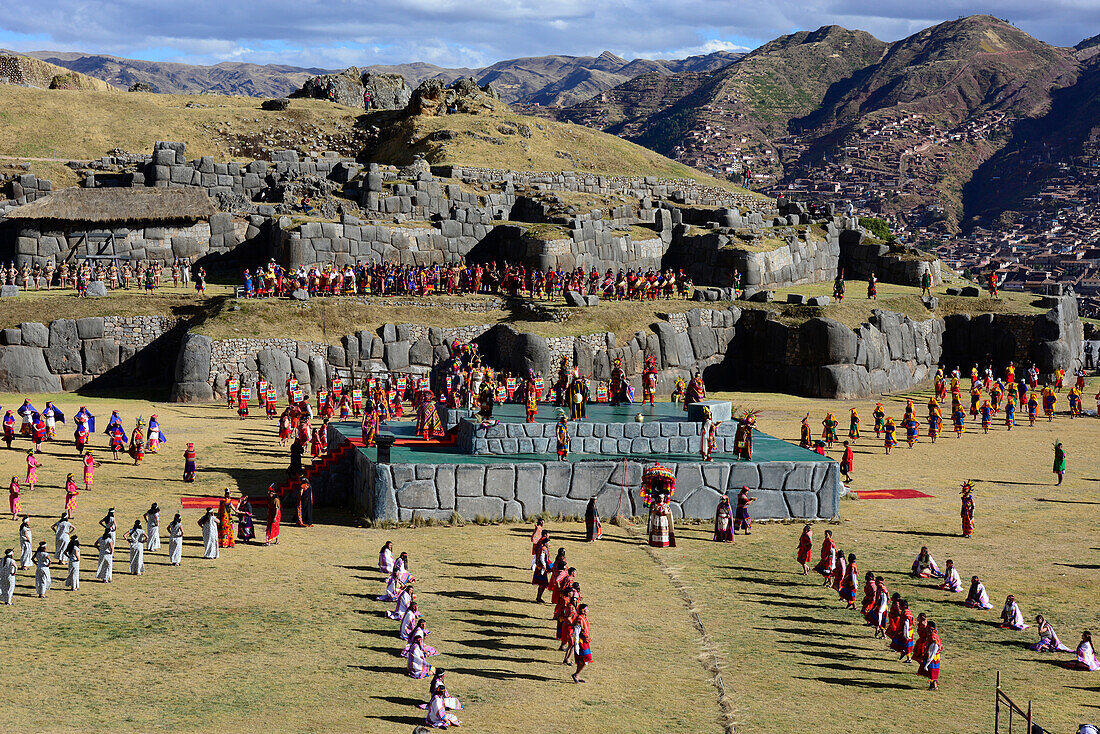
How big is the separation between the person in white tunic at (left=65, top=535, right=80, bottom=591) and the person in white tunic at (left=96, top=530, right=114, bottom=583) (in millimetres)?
591

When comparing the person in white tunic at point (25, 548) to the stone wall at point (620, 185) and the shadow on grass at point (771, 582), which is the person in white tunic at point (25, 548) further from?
the stone wall at point (620, 185)

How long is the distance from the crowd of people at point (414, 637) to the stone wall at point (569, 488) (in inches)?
114

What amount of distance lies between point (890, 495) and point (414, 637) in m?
18.0

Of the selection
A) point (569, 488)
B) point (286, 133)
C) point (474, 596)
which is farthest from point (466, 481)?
point (286, 133)

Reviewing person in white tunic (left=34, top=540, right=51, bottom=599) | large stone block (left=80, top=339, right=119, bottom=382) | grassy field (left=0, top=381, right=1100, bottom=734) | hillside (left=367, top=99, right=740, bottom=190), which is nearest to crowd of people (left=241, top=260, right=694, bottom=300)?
large stone block (left=80, top=339, right=119, bottom=382)

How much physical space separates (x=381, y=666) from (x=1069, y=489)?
73.4 feet

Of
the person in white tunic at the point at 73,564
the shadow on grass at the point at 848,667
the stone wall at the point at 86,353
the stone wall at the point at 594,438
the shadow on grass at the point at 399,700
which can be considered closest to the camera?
the shadow on grass at the point at 399,700

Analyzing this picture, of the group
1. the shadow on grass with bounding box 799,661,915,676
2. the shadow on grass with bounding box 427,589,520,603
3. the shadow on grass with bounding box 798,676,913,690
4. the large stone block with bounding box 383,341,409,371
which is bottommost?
the shadow on grass with bounding box 798,676,913,690

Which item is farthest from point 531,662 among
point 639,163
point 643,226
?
point 639,163

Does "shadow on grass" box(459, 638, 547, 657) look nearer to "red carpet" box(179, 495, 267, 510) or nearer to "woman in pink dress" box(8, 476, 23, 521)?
"red carpet" box(179, 495, 267, 510)

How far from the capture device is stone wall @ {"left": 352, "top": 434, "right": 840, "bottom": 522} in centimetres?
2777

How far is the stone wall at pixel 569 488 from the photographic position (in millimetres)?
27766

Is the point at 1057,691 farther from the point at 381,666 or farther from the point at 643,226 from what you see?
the point at 643,226

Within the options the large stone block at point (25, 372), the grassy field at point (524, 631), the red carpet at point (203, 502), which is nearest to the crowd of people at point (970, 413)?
the grassy field at point (524, 631)
